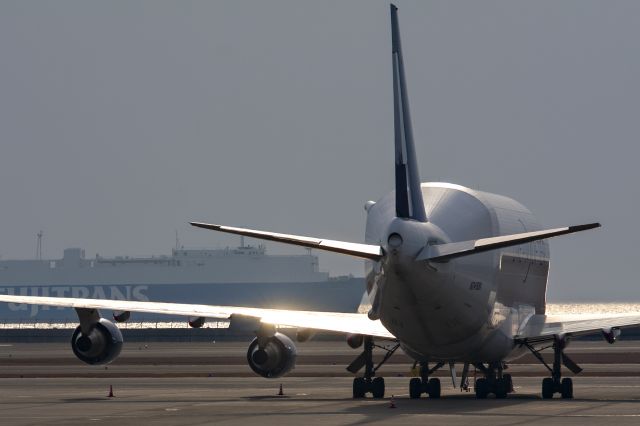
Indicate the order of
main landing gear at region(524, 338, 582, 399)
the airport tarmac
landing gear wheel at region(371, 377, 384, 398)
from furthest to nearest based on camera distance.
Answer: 1. landing gear wheel at region(371, 377, 384, 398)
2. main landing gear at region(524, 338, 582, 399)
3. the airport tarmac

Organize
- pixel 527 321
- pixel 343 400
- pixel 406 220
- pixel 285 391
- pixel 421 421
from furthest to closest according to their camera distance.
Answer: pixel 285 391 < pixel 527 321 < pixel 343 400 < pixel 406 220 < pixel 421 421

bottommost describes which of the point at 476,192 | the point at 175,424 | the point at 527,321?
the point at 175,424

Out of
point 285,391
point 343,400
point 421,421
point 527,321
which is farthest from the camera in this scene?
point 285,391

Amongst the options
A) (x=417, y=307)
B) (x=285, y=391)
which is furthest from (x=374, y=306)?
(x=285, y=391)

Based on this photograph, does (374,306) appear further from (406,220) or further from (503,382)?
(503,382)

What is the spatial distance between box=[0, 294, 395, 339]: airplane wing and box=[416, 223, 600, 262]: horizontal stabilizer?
7.11 m

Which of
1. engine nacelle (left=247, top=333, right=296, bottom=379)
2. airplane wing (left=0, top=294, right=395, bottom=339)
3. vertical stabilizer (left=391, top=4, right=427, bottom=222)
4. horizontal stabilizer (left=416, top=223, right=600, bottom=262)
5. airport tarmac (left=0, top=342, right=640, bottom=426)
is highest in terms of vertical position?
vertical stabilizer (left=391, top=4, right=427, bottom=222)

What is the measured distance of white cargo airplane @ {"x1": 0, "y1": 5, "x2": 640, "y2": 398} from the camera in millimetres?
39000

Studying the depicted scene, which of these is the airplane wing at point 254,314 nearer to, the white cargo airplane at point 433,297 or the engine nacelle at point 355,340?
the white cargo airplane at point 433,297

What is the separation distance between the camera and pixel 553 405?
Result: 4194 centimetres

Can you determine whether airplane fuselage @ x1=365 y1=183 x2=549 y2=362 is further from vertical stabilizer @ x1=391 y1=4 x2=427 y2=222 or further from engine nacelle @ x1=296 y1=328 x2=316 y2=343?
engine nacelle @ x1=296 y1=328 x2=316 y2=343

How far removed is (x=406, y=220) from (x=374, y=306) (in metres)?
2.99

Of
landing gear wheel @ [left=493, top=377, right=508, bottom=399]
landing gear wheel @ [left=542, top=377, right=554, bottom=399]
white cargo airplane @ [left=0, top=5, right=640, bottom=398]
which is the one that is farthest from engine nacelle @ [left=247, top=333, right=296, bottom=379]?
landing gear wheel @ [left=542, top=377, right=554, bottom=399]

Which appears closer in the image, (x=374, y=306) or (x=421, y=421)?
(x=421, y=421)
